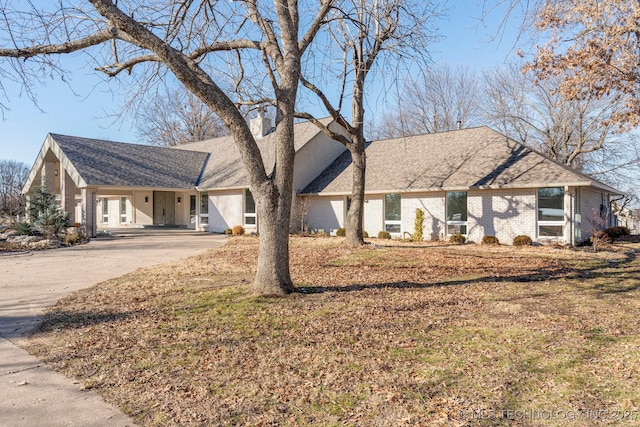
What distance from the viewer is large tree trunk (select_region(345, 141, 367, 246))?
50.4 feet

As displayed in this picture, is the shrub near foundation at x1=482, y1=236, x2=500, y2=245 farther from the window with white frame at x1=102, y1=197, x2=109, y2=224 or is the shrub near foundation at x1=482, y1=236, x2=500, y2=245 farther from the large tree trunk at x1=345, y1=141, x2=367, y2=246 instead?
the window with white frame at x1=102, y1=197, x2=109, y2=224

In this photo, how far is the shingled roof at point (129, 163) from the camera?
21.4m

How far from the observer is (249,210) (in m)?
23.2

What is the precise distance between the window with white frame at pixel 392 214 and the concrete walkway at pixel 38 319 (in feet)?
31.2

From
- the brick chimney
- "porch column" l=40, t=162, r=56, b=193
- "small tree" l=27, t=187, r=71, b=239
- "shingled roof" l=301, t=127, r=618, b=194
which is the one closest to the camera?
"shingled roof" l=301, t=127, r=618, b=194

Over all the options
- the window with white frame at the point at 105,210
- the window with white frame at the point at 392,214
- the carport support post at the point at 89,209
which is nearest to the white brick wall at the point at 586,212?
the window with white frame at the point at 392,214

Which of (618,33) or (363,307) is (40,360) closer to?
(363,307)

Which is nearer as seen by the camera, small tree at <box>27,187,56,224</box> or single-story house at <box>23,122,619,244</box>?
single-story house at <box>23,122,619,244</box>

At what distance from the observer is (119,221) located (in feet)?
103

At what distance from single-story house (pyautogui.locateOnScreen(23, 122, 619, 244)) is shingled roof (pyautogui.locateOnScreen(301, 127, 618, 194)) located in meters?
0.05

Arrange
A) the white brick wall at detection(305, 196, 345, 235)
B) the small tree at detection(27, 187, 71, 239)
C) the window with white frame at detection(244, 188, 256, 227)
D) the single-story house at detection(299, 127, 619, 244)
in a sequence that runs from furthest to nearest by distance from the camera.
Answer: the window with white frame at detection(244, 188, 256, 227)
the white brick wall at detection(305, 196, 345, 235)
the small tree at detection(27, 187, 71, 239)
the single-story house at detection(299, 127, 619, 244)

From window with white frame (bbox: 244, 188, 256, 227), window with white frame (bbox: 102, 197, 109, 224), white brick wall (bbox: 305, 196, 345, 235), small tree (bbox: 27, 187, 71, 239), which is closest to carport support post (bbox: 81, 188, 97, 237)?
small tree (bbox: 27, 187, 71, 239)

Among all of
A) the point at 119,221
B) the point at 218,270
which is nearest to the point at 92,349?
the point at 218,270

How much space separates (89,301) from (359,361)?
529 cm
